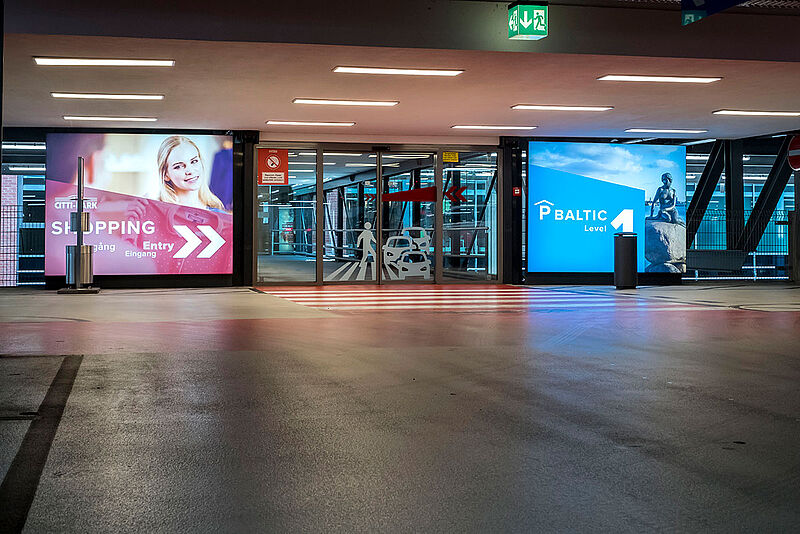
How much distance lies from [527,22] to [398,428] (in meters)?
6.29

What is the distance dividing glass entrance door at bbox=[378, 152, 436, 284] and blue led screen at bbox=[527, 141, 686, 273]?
6.78 ft

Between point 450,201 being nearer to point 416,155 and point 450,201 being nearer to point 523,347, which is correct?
point 416,155

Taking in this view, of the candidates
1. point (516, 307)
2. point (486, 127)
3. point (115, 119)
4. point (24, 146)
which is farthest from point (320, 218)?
point (516, 307)

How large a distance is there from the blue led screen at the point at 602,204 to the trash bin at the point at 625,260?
5.40ft

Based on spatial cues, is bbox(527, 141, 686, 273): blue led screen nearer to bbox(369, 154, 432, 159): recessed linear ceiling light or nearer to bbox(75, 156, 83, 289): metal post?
bbox(369, 154, 432, 159): recessed linear ceiling light

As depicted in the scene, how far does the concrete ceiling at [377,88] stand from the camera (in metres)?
9.82

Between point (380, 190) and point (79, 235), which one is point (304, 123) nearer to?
point (380, 190)

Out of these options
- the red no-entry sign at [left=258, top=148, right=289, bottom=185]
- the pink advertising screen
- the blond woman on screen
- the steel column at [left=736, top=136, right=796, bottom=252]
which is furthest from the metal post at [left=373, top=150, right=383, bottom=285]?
the steel column at [left=736, top=136, right=796, bottom=252]

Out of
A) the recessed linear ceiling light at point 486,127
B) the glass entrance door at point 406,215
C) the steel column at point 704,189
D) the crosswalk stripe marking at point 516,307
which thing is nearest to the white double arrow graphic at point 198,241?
the glass entrance door at point 406,215

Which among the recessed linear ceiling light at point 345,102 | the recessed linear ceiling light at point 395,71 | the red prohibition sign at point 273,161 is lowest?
the red prohibition sign at point 273,161

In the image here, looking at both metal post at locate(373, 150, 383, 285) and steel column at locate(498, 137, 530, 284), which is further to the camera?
steel column at locate(498, 137, 530, 284)

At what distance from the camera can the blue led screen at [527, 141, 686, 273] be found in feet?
59.6

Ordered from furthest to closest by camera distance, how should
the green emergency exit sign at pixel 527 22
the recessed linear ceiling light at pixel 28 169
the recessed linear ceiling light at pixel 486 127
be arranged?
the recessed linear ceiling light at pixel 28 169
the recessed linear ceiling light at pixel 486 127
the green emergency exit sign at pixel 527 22

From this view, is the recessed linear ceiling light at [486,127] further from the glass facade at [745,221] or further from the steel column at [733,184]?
the steel column at [733,184]
